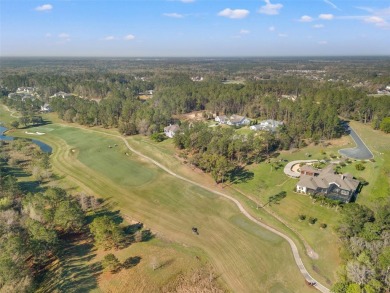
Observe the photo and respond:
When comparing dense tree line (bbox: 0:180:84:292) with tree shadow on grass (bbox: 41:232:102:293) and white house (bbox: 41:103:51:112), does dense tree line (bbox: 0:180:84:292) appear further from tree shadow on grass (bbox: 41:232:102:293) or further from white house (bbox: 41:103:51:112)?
white house (bbox: 41:103:51:112)

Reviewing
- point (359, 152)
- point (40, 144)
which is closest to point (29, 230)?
point (40, 144)

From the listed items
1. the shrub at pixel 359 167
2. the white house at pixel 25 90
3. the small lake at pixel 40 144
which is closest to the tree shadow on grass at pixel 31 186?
the small lake at pixel 40 144

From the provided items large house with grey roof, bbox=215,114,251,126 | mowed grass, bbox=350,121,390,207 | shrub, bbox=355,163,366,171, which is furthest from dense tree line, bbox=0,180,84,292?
large house with grey roof, bbox=215,114,251,126

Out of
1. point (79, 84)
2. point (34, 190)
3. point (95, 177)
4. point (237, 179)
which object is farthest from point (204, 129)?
point (79, 84)

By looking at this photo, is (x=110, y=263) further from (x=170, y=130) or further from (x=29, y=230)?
(x=170, y=130)

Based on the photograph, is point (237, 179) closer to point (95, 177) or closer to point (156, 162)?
point (156, 162)
